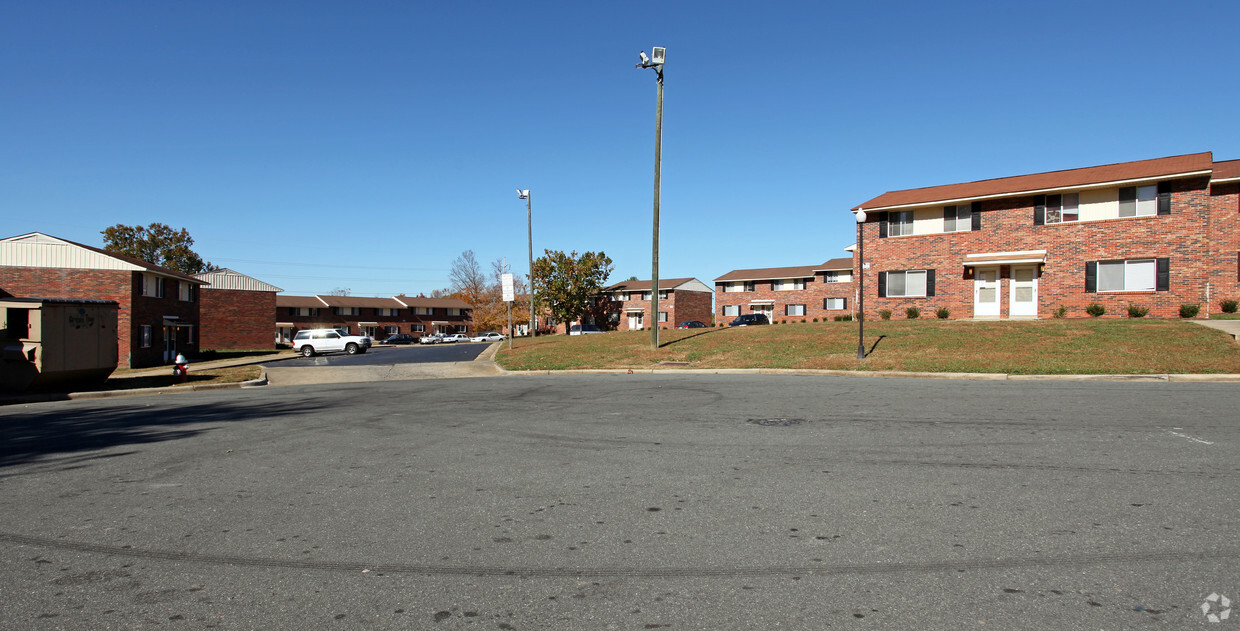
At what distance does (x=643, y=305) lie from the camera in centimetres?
7906

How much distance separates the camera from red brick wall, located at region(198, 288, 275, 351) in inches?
2243

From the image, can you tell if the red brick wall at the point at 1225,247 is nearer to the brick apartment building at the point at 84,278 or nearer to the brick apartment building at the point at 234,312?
the brick apartment building at the point at 84,278

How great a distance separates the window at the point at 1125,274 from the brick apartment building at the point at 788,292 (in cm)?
3202

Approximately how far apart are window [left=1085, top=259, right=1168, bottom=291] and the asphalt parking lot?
70.6ft

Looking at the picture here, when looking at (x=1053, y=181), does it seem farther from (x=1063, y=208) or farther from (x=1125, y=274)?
(x=1125, y=274)

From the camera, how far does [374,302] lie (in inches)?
3629

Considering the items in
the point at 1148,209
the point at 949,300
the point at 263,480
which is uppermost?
the point at 1148,209

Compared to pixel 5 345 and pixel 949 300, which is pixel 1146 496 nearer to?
pixel 5 345

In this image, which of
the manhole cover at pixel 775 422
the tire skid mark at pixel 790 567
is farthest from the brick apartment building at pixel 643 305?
the tire skid mark at pixel 790 567

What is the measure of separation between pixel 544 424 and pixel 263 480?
4.01 meters

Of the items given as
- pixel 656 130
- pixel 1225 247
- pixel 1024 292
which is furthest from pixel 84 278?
pixel 1225 247

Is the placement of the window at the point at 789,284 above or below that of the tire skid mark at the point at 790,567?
above

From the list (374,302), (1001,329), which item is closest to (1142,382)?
(1001,329)

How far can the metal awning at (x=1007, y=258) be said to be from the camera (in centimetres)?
2888
